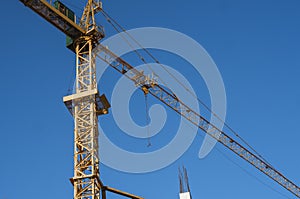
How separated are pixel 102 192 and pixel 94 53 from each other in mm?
12037

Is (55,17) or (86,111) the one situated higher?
(55,17)

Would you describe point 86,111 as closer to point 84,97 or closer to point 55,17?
point 84,97

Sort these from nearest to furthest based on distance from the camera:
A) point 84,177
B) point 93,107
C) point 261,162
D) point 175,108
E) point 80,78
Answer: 1. point 84,177
2. point 93,107
3. point 80,78
4. point 175,108
5. point 261,162

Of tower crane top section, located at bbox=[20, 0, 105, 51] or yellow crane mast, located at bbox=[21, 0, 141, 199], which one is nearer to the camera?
→ yellow crane mast, located at bbox=[21, 0, 141, 199]

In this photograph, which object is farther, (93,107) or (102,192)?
(93,107)

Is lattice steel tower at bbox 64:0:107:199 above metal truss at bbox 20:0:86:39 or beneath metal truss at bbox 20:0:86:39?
beneath

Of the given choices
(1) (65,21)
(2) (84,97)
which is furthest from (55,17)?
(2) (84,97)

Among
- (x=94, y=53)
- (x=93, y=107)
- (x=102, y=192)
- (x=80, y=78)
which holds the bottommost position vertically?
(x=102, y=192)

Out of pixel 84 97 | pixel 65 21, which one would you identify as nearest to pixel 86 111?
pixel 84 97

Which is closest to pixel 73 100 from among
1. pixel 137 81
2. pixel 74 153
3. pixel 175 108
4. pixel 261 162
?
pixel 74 153

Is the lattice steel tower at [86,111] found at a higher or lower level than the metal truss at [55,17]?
lower

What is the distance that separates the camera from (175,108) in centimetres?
5616

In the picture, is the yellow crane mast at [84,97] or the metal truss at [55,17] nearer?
the yellow crane mast at [84,97]

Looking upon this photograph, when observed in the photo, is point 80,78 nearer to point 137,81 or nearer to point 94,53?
point 94,53
